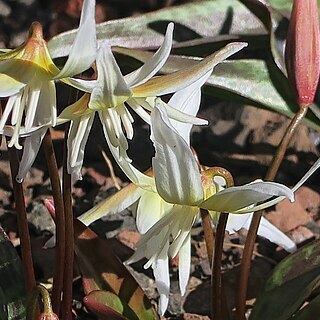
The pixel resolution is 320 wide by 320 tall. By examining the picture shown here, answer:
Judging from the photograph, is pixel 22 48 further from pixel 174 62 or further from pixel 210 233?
pixel 174 62

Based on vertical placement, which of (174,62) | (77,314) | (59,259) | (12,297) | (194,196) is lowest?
(77,314)

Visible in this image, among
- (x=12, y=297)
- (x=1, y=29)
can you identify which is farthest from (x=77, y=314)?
(x=1, y=29)

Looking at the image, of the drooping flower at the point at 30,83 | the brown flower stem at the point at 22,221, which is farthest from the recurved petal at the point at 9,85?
the brown flower stem at the point at 22,221

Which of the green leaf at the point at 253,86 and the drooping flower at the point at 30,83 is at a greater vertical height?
the drooping flower at the point at 30,83

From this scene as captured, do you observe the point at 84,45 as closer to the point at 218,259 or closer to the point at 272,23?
the point at 218,259

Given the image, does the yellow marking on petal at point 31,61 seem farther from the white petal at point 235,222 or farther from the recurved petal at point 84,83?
the white petal at point 235,222
